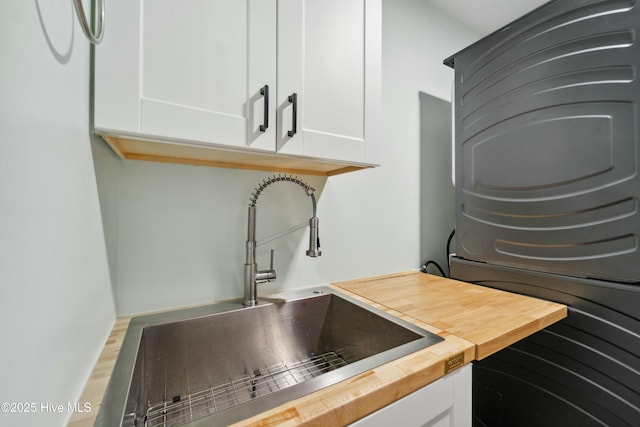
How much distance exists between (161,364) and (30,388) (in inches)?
21.8

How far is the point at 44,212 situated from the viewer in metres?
0.39

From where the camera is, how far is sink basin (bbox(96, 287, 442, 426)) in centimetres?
71

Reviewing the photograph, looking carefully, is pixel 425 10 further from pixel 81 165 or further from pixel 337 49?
pixel 81 165

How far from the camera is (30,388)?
332 mm

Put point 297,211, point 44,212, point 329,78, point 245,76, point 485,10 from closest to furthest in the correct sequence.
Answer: point 44,212 < point 245,76 < point 329,78 < point 297,211 < point 485,10

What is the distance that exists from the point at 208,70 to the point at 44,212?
0.50 metres

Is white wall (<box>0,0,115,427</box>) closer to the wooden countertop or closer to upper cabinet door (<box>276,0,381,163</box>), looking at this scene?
the wooden countertop

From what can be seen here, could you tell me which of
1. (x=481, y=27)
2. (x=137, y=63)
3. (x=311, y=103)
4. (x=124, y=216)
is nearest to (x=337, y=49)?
(x=311, y=103)

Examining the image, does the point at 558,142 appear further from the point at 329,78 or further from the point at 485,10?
the point at 485,10

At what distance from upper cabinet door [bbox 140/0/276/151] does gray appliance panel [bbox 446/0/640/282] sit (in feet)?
3.32

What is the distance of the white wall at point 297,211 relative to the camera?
35.7 inches

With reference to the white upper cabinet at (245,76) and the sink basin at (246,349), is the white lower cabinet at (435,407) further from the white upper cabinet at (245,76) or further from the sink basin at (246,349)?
the white upper cabinet at (245,76)

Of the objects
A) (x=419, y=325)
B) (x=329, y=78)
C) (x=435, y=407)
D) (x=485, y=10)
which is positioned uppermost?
(x=485, y=10)

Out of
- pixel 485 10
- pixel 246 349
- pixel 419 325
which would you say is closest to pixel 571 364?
pixel 419 325
